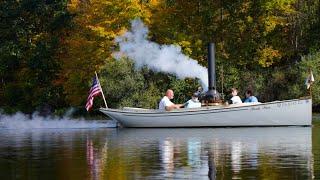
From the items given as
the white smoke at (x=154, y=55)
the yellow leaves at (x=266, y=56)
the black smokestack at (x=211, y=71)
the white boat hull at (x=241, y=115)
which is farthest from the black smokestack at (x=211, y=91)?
the yellow leaves at (x=266, y=56)

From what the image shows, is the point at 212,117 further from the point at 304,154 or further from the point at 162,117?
the point at 304,154

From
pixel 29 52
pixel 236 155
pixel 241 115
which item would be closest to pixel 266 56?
pixel 241 115

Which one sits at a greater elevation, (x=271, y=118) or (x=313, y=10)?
(x=313, y=10)

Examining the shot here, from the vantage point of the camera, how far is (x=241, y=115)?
132 ft

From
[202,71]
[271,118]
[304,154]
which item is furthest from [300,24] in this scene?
[304,154]

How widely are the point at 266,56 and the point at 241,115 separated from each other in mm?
19544

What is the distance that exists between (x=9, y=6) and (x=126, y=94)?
21.8m

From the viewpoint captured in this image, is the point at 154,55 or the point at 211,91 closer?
the point at 211,91

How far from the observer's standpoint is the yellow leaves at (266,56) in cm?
5862

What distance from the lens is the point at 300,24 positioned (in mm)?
60844

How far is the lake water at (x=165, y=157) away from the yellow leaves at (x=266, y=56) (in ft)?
86.3

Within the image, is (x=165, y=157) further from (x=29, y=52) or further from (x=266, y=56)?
(x=29, y=52)

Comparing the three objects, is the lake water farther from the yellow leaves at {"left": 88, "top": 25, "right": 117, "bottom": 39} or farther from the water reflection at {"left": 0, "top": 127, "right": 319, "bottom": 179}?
the yellow leaves at {"left": 88, "top": 25, "right": 117, "bottom": 39}

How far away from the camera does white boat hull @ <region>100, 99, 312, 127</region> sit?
39.9m
